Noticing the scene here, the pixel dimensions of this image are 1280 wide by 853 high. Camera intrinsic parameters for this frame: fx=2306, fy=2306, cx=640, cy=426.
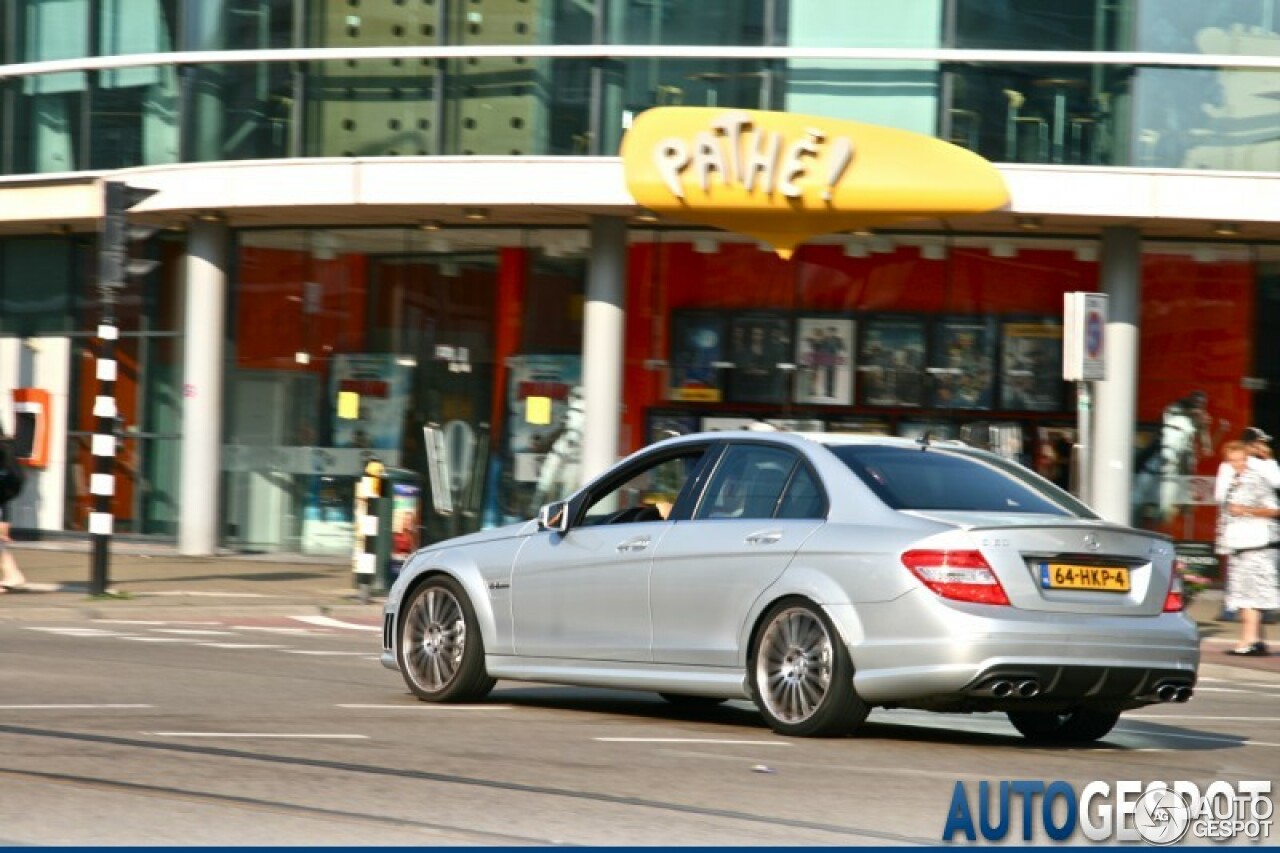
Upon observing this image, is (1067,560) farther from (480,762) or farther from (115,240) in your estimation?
(115,240)

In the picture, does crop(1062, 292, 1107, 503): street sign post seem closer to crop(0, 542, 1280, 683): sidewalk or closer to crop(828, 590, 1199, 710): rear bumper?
crop(0, 542, 1280, 683): sidewalk

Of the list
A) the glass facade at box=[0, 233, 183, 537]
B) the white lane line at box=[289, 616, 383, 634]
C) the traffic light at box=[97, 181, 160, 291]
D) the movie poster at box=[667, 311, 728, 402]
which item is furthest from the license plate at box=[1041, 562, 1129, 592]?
the glass facade at box=[0, 233, 183, 537]

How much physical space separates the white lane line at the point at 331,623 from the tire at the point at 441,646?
7005mm

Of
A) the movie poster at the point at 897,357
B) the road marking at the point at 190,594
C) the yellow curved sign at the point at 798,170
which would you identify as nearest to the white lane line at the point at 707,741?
the road marking at the point at 190,594

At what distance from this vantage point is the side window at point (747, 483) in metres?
11.0

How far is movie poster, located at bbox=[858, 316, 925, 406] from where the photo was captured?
26.8m

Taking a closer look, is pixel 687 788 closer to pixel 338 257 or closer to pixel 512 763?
pixel 512 763

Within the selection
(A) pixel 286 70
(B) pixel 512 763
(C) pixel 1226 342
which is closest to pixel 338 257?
(A) pixel 286 70

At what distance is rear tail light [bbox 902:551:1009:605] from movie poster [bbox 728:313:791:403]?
56.0ft

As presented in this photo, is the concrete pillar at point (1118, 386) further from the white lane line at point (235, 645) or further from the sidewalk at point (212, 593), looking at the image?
the white lane line at point (235, 645)

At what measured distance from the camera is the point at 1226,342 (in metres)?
26.2

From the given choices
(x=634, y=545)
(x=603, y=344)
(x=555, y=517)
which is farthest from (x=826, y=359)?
(x=634, y=545)

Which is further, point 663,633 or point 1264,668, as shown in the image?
point 1264,668

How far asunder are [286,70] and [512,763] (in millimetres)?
19037
